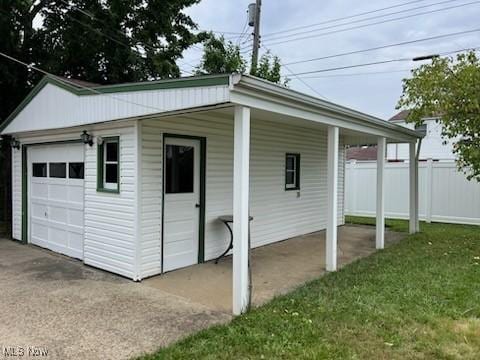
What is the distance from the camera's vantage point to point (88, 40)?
1080 centimetres

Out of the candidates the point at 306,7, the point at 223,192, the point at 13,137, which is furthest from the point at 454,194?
the point at 13,137

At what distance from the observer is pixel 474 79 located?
23.5ft

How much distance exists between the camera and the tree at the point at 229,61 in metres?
16.0

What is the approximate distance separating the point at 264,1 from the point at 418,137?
775cm

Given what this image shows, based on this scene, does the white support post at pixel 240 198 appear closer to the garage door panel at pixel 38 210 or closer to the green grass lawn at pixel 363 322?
the green grass lawn at pixel 363 322

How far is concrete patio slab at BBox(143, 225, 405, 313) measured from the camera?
16.4 ft

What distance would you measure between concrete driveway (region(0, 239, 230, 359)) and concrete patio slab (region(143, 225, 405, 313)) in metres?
0.26

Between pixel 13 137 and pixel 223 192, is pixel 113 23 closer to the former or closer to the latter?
pixel 13 137

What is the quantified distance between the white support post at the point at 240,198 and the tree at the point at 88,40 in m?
7.77

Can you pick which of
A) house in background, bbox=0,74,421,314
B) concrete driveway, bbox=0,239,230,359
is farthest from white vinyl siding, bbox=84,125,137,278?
concrete driveway, bbox=0,239,230,359

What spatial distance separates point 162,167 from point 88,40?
22.4ft

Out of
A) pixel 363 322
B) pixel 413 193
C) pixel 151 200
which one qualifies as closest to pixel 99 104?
pixel 151 200
